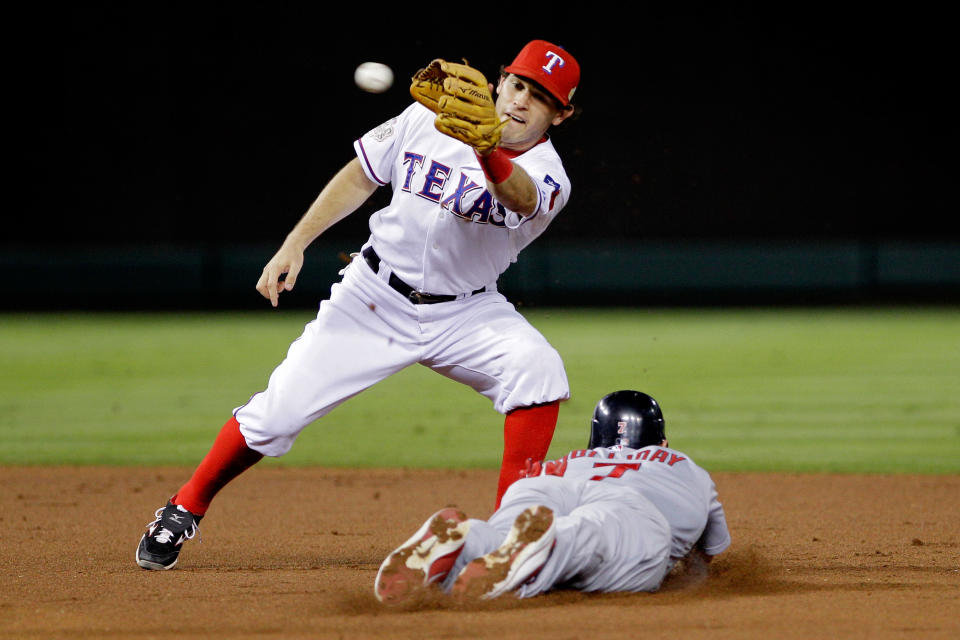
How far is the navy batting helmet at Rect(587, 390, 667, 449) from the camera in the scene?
131 inches

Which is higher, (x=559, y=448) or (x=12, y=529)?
(x=12, y=529)

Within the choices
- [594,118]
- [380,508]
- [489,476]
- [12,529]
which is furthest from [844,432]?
[594,118]

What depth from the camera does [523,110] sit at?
11.3 ft

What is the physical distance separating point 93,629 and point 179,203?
61.7 feet

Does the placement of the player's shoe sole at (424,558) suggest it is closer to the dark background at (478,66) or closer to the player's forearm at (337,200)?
the player's forearm at (337,200)

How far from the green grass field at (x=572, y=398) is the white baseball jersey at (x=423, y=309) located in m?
2.99

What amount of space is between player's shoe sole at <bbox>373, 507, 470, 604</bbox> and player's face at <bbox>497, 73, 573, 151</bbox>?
1.32 meters

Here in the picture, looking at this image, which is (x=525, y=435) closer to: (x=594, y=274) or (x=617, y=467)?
(x=617, y=467)

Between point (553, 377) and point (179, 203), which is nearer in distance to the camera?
point (553, 377)

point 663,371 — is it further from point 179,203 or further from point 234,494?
point 179,203

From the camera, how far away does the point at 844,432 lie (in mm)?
7473

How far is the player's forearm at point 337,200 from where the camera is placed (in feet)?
11.8

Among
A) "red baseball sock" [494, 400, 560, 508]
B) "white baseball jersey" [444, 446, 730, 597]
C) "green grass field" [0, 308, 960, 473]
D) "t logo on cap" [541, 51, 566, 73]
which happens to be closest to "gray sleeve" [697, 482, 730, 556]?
"white baseball jersey" [444, 446, 730, 597]

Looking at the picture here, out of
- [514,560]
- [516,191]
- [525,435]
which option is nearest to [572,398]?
[525,435]
